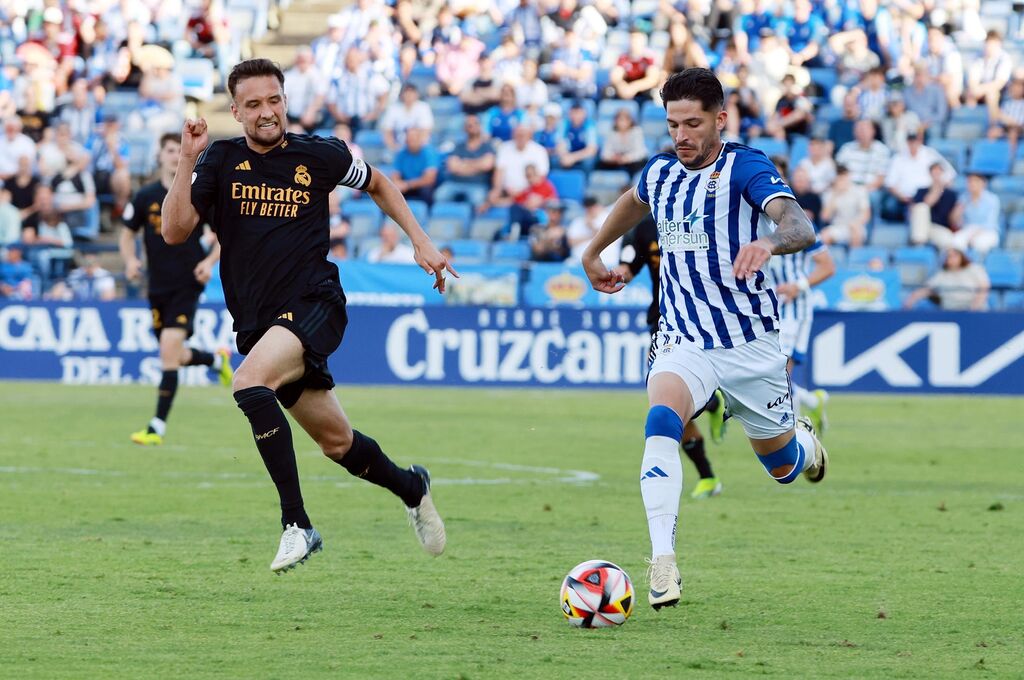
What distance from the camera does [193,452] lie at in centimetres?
1346

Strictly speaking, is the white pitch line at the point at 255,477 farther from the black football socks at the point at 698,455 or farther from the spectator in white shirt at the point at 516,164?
the spectator in white shirt at the point at 516,164

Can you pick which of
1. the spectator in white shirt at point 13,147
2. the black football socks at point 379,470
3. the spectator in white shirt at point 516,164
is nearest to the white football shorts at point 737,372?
the black football socks at point 379,470

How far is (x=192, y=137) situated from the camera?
22.7ft

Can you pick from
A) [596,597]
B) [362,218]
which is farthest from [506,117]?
[596,597]

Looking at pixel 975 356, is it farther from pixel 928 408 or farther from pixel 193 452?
pixel 193 452

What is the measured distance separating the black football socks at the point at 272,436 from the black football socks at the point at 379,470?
523 millimetres

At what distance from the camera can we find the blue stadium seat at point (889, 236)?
→ 2181 centimetres

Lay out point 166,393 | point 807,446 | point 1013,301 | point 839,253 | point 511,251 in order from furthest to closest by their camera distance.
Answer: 1. point 511,251
2. point 839,253
3. point 1013,301
4. point 166,393
5. point 807,446

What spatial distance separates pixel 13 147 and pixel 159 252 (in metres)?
10.7

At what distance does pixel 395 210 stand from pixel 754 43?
1827cm

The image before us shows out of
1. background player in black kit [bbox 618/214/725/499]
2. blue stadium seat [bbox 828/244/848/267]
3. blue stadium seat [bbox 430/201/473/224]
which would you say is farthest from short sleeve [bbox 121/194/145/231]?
blue stadium seat [bbox 828/244/848/267]

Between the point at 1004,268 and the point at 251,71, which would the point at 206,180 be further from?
the point at 1004,268

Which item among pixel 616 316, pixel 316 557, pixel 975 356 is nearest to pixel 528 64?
pixel 616 316

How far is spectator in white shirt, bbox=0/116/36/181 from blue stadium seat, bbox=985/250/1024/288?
510 inches
